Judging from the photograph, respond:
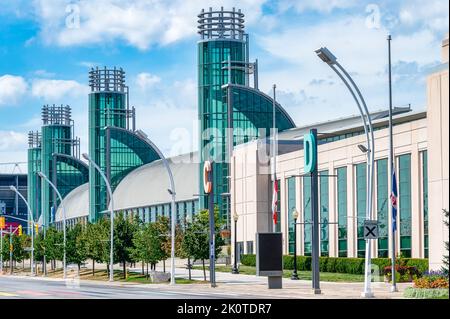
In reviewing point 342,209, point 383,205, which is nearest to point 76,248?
point 342,209

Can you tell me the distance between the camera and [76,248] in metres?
96.2

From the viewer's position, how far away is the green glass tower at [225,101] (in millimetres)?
117062

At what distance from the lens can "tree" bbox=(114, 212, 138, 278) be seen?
276ft

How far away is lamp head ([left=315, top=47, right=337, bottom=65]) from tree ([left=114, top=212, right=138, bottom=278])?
45339 millimetres

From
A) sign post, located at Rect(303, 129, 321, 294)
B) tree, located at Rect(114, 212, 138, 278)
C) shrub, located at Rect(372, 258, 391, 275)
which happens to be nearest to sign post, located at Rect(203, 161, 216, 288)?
sign post, located at Rect(303, 129, 321, 294)

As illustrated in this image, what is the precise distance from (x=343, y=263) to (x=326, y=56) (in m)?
38.3

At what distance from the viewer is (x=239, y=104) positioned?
388ft

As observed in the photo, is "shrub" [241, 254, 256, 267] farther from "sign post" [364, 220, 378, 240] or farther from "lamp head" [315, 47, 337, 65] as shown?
"lamp head" [315, 47, 337, 65]

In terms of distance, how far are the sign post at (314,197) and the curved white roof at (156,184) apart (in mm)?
71281

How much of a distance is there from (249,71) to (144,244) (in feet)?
178

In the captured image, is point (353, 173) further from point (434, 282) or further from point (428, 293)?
point (428, 293)

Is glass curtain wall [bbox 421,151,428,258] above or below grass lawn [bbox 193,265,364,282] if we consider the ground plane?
above

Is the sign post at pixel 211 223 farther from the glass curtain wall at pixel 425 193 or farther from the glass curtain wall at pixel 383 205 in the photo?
the glass curtain wall at pixel 383 205
